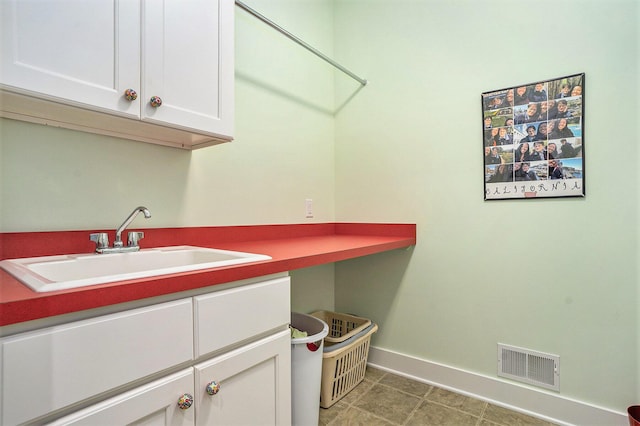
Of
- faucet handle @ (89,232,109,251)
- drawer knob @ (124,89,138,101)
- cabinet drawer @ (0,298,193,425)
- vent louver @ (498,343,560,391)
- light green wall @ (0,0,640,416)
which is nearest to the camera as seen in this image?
cabinet drawer @ (0,298,193,425)

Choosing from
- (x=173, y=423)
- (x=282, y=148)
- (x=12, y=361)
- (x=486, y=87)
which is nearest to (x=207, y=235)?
(x=282, y=148)

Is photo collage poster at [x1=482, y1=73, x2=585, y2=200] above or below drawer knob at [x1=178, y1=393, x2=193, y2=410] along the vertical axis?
above

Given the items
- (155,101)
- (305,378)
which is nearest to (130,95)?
(155,101)

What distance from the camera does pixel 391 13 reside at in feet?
7.02

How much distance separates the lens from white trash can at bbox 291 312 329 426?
1417 millimetres

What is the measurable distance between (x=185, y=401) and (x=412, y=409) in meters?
1.30

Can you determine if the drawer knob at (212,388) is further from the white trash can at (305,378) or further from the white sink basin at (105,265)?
the white trash can at (305,378)

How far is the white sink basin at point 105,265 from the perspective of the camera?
76 cm

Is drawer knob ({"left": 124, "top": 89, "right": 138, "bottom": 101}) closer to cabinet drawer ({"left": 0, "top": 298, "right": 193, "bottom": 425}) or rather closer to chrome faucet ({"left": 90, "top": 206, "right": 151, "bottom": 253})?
chrome faucet ({"left": 90, "top": 206, "right": 151, "bottom": 253})

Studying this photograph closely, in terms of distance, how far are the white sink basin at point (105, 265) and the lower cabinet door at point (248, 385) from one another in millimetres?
295

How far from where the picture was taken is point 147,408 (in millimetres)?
805

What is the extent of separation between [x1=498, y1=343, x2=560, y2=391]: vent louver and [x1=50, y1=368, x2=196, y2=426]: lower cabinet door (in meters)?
1.62

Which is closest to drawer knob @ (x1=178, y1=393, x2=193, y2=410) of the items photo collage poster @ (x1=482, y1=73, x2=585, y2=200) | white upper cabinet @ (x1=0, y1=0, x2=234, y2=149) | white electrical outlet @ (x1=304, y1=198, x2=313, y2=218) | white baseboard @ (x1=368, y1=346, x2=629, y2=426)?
white upper cabinet @ (x1=0, y1=0, x2=234, y2=149)

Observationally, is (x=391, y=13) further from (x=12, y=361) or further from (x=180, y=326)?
(x=12, y=361)
